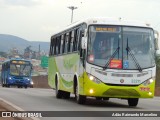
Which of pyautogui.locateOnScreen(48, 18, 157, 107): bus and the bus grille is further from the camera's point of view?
pyautogui.locateOnScreen(48, 18, 157, 107): bus

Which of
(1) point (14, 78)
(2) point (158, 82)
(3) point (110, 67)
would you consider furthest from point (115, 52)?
(2) point (158, 82)

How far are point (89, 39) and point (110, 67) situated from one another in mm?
1235

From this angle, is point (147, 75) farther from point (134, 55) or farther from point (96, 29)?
point (96, 29)

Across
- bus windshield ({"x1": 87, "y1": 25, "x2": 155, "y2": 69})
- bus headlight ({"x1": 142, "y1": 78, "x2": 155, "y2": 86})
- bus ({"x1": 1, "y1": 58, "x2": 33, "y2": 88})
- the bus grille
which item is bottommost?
bus ({"x1": 1, "y1": 58, "x2": 33, "y2": 88})

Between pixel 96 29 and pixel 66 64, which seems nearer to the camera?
pixel 96 29

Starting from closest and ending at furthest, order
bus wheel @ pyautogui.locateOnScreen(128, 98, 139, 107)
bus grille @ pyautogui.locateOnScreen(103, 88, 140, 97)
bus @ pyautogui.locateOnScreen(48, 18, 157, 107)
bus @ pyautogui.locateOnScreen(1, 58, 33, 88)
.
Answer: bus grille @ pyautogui.locateOnScreen(103, 88, 140, 97) < bus @ pyautogui.locateOnScreen(48, 18, 157, 107) < bus wheel @ pyautogui.locateOnScreen(128, 98, 139, 107) < bus @ pyautogui.locateOnScreen(1, 58, 33, 88)

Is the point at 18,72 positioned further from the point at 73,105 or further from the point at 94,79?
the point at 94,79

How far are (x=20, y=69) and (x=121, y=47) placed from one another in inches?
1471

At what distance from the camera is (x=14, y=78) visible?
5503cm

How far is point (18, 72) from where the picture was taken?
5522cm

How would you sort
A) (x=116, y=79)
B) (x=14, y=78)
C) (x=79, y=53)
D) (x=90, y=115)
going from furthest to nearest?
(x=14, y=78) < (x=79, y=53) < (x=116, y=79) < (x=90, y=115)

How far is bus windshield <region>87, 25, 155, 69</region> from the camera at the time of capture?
18.3m

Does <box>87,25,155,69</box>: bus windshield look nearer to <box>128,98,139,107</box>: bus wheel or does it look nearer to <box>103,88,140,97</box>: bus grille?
<box>103,88,140,97</box>: bus grille

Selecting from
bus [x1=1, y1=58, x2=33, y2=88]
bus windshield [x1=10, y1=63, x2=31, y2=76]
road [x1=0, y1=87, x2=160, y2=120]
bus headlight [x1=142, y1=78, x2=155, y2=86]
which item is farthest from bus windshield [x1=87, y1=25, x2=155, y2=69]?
bus windshield [x1=10, y1=63, x2=31, y2=76]
